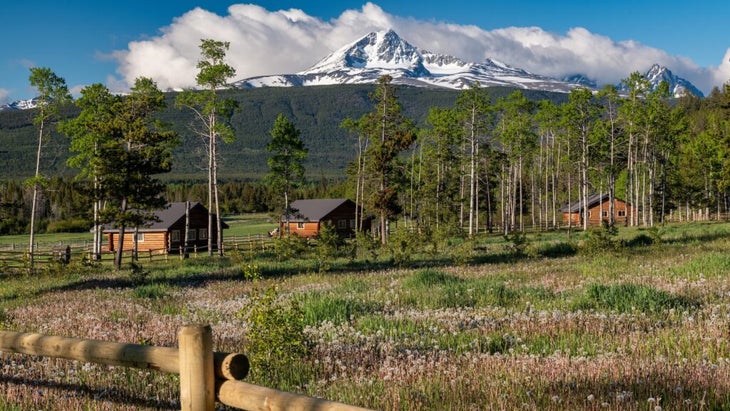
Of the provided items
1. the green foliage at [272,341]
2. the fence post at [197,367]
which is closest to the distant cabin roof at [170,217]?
the green foliage at [272,341]

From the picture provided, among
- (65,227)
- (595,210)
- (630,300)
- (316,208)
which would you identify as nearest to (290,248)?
(630,300)

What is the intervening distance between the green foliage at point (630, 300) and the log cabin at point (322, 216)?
62932 mm

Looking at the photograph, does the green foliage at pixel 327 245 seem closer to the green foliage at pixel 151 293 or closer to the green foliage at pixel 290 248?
the green foliage at pixel 290 248

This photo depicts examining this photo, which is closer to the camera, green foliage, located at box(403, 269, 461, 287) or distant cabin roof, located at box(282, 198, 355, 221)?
green foliage, located at box(403, 269, 461, 287)

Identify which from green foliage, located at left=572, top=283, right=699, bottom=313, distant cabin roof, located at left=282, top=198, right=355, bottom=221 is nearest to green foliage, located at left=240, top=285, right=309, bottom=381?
green foliage, located at left=572, top=283, right=699, bottom=313

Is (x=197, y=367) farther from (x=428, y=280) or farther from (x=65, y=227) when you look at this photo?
(x=65, y=227)

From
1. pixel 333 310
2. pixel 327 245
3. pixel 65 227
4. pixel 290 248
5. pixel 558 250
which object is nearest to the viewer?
pixel 333 310

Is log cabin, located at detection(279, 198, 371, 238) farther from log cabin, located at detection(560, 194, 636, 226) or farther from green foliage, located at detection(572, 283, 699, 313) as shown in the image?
green foliage, located at detection(572, 283, 699, 313)

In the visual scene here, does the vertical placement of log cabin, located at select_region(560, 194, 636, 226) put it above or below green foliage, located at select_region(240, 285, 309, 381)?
above

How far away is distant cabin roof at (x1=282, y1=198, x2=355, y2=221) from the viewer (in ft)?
245

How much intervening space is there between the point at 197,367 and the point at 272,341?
3.13 metres

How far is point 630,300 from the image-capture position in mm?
10414

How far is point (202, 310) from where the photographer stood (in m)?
12.2

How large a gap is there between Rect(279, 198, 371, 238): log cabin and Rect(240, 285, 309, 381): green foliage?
218ft
